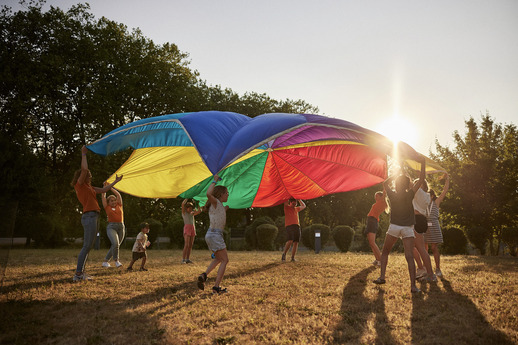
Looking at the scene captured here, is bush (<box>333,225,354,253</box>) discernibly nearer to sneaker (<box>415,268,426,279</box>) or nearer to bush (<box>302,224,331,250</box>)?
bush (<box>302,224,331,250</box>)

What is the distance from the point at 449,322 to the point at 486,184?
A: 13.6 meters

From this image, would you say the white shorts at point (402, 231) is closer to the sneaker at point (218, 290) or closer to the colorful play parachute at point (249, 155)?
the colorful play parachute at point (249, 155)

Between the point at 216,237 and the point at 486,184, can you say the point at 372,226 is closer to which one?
the point at 216,237

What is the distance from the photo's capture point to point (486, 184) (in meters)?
15.7

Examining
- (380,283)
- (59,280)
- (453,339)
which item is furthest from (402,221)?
(59,280)

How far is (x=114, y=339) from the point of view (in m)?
3.58

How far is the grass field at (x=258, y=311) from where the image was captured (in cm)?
370

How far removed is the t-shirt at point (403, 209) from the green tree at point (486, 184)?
38.1 ft

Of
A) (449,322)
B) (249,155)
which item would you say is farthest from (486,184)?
(449,322)

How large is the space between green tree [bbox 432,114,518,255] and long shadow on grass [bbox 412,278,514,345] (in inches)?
453

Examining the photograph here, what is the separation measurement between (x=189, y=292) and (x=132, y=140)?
3634 millimetres

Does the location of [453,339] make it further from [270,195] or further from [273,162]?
[270,195]

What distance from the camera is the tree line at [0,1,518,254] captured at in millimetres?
15836

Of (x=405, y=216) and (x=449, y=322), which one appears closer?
(x=449, y=322)
